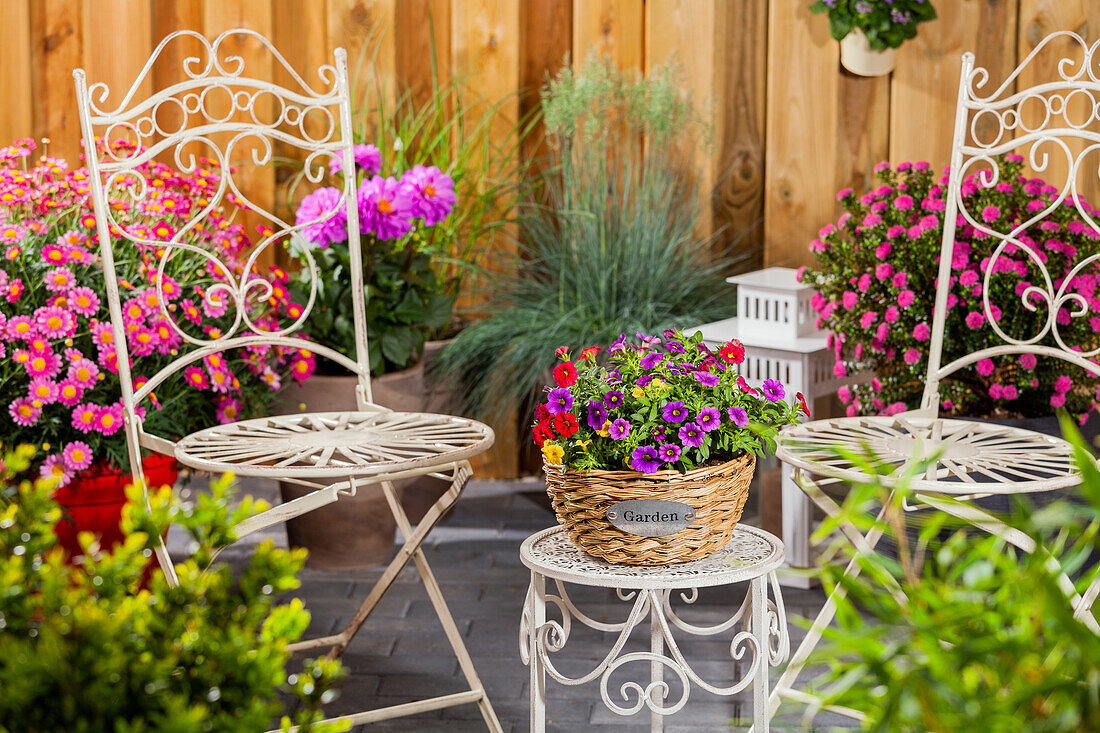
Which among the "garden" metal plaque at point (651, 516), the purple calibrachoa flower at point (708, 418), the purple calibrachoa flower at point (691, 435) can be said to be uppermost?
the purple calibrachoa flower at point (708, 418)

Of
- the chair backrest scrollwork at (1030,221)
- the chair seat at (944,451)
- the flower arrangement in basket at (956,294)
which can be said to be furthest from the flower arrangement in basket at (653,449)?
the flower arrangement in basket at (956,294)

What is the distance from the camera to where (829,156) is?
3.35 m

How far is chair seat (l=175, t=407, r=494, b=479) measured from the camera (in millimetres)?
1852

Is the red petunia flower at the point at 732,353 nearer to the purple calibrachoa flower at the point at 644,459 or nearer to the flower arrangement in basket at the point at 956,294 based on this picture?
the purple calibrachoa flower at the point at 644,459

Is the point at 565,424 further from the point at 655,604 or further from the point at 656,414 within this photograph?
the point at 655,604

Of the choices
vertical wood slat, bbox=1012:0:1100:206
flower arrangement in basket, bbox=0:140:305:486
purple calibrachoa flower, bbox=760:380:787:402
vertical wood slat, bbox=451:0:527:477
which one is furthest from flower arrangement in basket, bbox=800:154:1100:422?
flower arrangement in basket, bbox=0:140:305:486

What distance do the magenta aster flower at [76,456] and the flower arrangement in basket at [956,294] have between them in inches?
67.1

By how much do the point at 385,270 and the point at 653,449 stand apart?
1.42 meters

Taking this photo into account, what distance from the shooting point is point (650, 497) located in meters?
1.70

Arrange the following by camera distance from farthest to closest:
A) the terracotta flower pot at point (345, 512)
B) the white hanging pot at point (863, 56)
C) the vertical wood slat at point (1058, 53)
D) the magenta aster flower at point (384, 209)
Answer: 1. the white hanging pot at point (863, 56)
2. the vertical wood slat at point (1058, 53)
3. the terracotta flower pot at point (345, 512)
4. the magenta aster flower at point (384, 209)

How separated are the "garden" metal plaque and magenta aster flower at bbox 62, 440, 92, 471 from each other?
1205mm

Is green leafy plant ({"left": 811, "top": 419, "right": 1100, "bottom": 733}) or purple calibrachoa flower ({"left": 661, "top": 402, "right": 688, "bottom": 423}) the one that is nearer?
green leafy plant ({"left": 811, "top": 419, "right": 1100, "bottom": 733})

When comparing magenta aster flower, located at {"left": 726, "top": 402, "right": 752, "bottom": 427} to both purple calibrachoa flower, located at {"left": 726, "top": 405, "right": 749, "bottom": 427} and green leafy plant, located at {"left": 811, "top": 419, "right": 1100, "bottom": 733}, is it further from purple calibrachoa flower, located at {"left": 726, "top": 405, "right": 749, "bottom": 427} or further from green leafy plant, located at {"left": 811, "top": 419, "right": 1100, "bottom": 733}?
green leafy plant, located at {"left": 811, "top": 419, "right": 1100, "bottom": 733}

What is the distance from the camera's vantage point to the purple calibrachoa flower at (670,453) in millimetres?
1692
